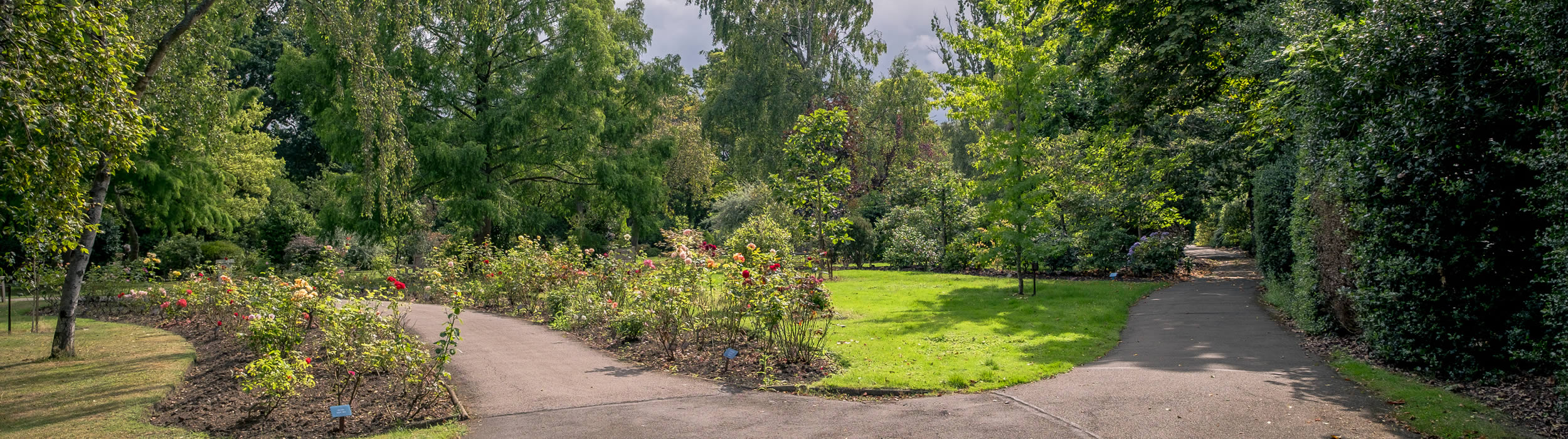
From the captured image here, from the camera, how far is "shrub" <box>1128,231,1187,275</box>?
691 inches

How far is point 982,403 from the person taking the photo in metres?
6.03

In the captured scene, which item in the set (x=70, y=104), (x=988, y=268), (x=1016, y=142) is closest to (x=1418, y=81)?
(x=1016, y=142)

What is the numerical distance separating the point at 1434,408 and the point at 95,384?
36.8ft

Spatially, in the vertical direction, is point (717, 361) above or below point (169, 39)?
below

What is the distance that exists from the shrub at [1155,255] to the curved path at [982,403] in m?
9.50

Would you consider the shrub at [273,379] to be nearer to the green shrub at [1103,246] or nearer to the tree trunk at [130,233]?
the green shrub at [1103,246]

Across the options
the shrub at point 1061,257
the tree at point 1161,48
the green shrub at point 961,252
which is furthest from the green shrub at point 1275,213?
the green shrub at point 961,252

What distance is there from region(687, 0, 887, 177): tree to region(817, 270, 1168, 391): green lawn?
1216cm

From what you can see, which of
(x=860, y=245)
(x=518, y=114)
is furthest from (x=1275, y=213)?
(x=518, y=114)

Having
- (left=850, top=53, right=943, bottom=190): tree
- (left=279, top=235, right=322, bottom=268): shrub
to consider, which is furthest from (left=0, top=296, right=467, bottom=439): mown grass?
(left=850, top=53, right=943, bottom=190): tree

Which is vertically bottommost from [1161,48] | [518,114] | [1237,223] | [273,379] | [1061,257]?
[273,379]

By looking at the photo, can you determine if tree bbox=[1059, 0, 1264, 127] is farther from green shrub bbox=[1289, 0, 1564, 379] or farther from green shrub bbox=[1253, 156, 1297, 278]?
green shrub bbox=[1289, 0, 1564, 379]

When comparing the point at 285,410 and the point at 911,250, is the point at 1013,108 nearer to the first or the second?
the point at 911,250

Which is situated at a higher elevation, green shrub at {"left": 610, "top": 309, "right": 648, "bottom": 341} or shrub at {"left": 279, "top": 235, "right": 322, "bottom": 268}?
shrub at {"left": 279, "top": 235, "right": 322, "bottom": 268}
